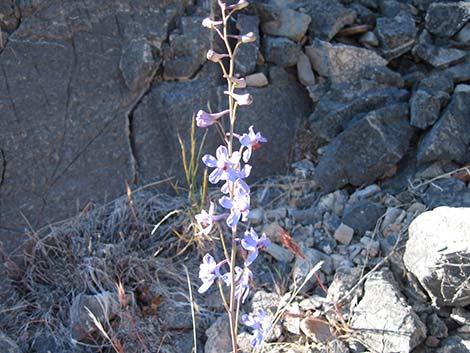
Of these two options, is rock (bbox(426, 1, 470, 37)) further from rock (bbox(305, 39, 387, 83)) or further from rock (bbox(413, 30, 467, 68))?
rock (bbox(305, 39, 387, 83))

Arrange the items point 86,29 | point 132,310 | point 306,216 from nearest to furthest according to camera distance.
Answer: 1. point 132,310
2. point 306,216
3. point 86,29

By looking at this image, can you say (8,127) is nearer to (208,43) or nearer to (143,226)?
(143,226)

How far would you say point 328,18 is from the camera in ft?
11.6

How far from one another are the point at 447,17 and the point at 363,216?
1.21m

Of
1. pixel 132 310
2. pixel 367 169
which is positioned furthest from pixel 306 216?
pixel 132 310

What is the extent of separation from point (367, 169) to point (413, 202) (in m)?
0.28

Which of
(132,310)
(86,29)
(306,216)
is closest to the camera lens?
(132,310)

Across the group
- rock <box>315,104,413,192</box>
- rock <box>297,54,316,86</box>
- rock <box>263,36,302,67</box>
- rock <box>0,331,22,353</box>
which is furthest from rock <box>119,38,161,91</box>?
rock <box>0,331,22,353</box>

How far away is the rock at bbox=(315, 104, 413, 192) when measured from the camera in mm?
3131

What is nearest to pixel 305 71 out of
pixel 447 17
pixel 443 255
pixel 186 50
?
pixel 186 50

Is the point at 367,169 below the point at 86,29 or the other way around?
below

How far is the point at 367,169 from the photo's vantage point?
3133mm

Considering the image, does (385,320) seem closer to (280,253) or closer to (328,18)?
(280,253)

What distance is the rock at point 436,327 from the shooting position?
8.41ft
